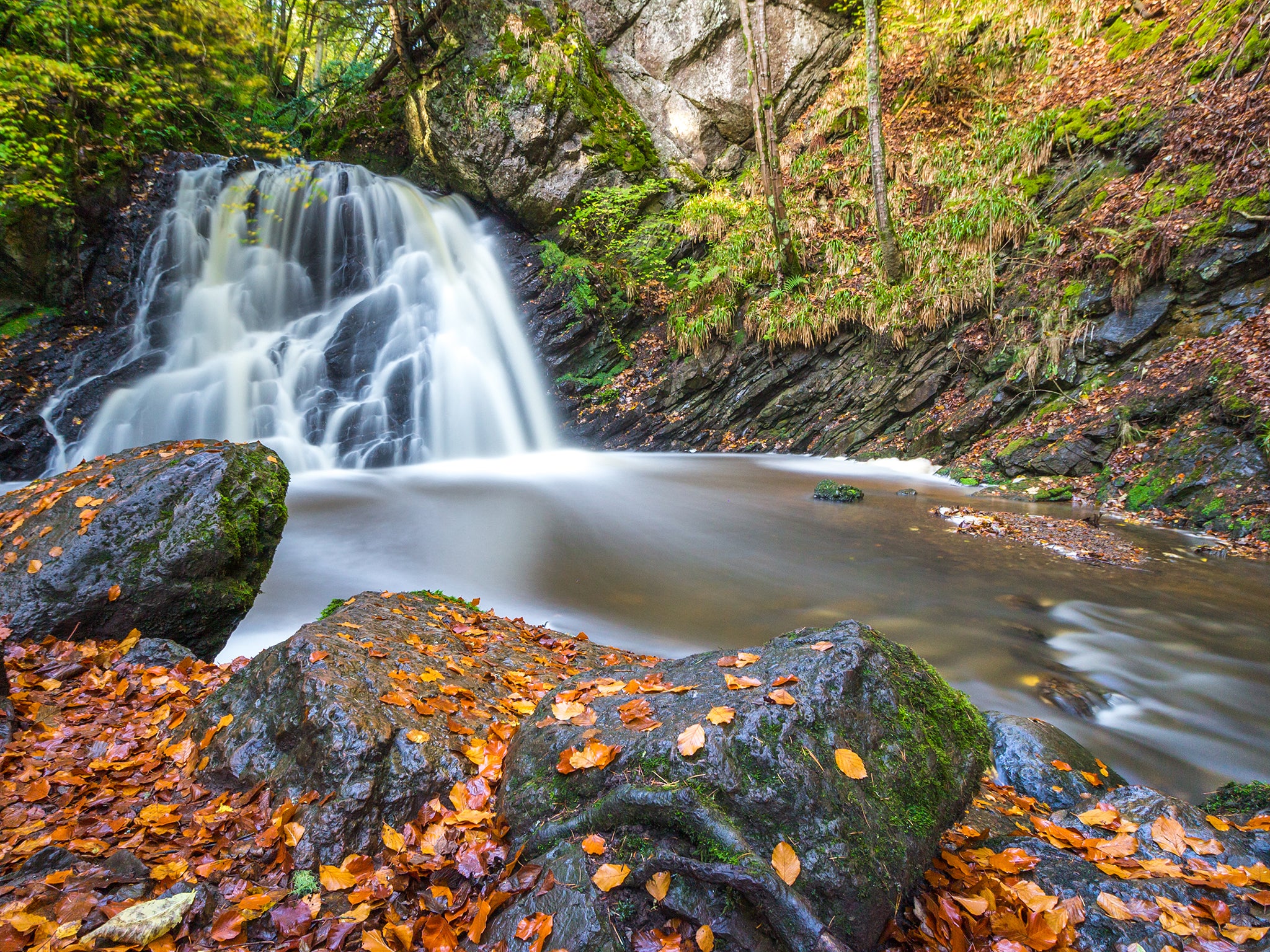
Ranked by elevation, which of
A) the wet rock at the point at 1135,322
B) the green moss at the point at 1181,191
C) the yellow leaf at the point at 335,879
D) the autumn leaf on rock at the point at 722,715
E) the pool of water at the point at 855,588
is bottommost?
the pool of water at the point at 855,588

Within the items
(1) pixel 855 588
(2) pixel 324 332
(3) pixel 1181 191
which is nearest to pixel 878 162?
(3) pixel 1181 191

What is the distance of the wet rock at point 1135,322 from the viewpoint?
7727 mm

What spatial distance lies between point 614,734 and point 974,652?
11.4ft

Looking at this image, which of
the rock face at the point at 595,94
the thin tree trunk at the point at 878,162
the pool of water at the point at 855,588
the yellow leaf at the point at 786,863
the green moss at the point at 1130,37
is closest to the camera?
the yellow leaf at the point at 786,863

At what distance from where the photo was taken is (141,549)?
3502 mm

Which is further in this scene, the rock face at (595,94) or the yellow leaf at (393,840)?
the rock face at (595,94)

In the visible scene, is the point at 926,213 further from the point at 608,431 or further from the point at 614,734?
the point at 614,734

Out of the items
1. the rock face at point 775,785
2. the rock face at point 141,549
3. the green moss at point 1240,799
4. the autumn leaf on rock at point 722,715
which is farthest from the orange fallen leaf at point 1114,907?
the rock face at point 141,549

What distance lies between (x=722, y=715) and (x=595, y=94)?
16442mm

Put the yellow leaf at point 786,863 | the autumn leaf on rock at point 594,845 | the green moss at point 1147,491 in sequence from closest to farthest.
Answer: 1. the yellow leaf at point 786,863
2. the autumn leaf on rock at point 594,845
3. the green moss at point 1147,491

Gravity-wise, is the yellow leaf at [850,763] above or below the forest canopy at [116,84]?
below

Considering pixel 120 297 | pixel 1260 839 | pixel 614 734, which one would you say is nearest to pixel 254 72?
pixel 120 297

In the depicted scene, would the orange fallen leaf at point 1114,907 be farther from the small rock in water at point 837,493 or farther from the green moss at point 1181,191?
the green moss at point 1181,191

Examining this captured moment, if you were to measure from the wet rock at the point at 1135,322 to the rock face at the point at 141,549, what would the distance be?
33.4 ft
